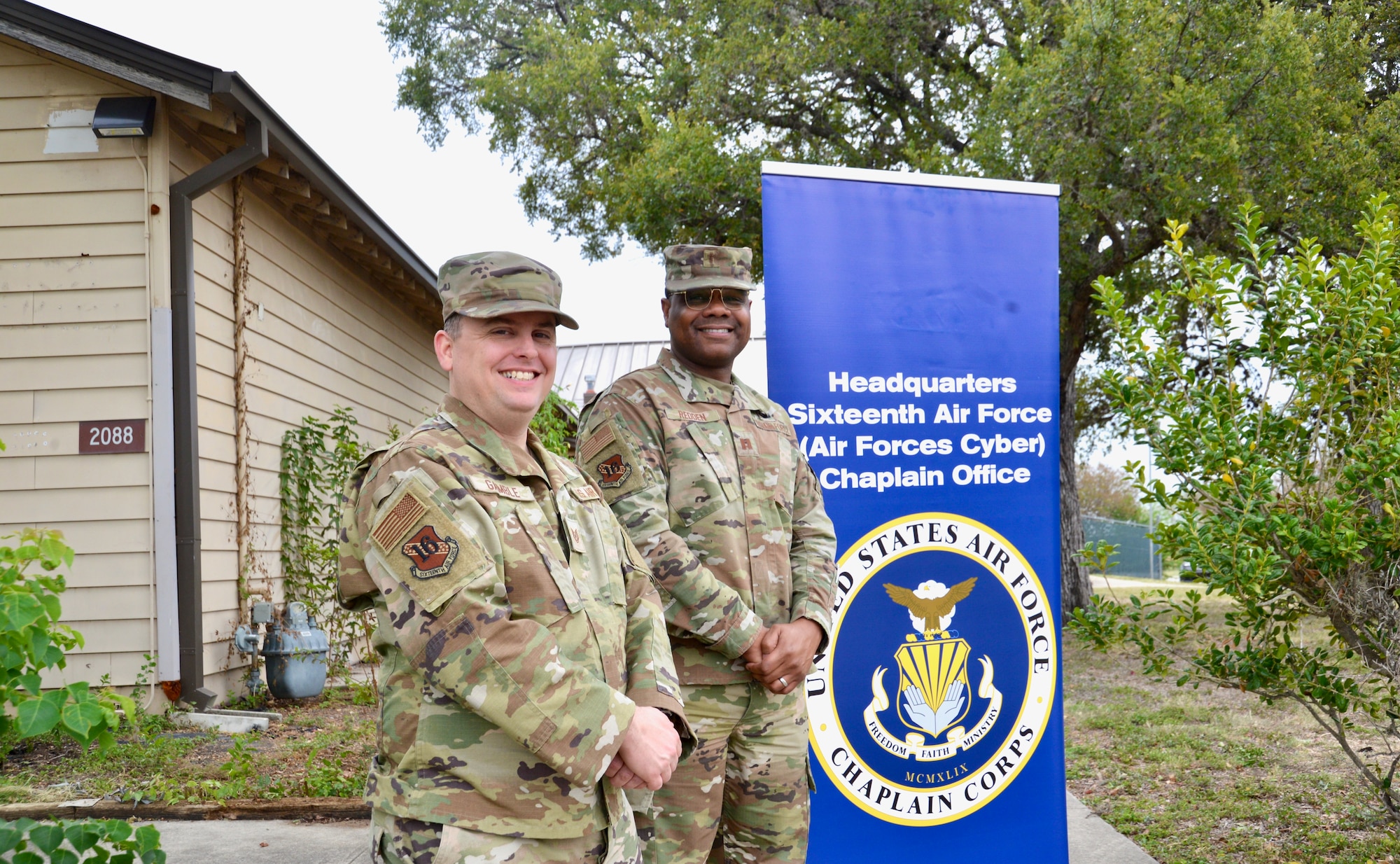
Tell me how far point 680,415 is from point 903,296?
1.10m

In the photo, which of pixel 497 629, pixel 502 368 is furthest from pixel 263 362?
pixel 497 629

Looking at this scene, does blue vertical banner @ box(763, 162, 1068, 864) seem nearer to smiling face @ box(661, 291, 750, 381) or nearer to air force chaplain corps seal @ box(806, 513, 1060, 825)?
air force chaplain corps seal @ box(806, 513, 1060, 825)

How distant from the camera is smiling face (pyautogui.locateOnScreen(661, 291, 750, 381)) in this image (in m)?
2.84

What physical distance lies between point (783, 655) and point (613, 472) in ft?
2.04

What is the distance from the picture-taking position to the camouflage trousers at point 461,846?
5.37ft

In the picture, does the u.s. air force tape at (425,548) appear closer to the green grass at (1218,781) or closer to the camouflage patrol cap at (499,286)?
the camouflage patrol cap at (499,286)

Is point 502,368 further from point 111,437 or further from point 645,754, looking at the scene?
point 111,437

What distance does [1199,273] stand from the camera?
348 centimetres

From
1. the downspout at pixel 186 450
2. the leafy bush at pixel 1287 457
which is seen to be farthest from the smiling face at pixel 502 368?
the downspout at pixel 186 450

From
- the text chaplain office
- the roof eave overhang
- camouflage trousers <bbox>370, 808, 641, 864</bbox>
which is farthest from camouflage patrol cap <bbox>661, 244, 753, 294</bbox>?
the roof eave overhang

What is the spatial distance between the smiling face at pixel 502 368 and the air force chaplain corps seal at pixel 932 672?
1709 millimetres

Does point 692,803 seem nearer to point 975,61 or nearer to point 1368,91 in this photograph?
point 975,61

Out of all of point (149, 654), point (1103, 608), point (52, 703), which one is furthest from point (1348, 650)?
point (149, 654)

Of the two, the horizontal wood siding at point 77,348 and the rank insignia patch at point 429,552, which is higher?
the horizontal wood siding at point 77,348
